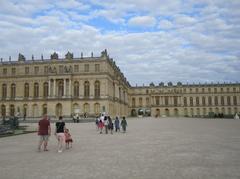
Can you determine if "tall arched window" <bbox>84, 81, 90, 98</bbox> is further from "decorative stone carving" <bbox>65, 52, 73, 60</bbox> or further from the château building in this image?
"decorative stone carving" <bbox>65, 52, 73, 60</bbox>

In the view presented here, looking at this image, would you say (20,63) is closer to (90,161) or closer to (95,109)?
(95,109)

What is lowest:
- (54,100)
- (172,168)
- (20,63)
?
(172,168)

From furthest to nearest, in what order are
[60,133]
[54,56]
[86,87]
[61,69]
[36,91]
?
[54,56] → [36,91] → [61,69] → [86,87] → [60,133]

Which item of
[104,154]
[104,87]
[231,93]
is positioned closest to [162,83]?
[231,93]

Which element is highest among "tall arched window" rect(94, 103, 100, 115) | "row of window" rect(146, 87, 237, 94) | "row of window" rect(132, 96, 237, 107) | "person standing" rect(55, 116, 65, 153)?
"row of window" rect(146, 87, 237, 94)

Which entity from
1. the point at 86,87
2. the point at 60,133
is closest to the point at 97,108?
the point at 86,87

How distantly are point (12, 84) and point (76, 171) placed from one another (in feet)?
236

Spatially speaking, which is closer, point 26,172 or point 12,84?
point 26,172

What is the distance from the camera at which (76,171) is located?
9.53 m

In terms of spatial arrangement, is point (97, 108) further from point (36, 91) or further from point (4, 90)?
point (4, 90)

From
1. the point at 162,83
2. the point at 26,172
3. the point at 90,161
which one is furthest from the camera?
→ the point at 162,83

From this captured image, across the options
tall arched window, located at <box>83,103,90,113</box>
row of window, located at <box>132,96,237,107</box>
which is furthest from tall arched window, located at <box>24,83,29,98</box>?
row of window, located at <box>132,96,237,107</box>

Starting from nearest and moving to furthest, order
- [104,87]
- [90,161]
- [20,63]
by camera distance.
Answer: [90,161] → [104,87] → [20,63]

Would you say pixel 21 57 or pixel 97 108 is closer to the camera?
pixel 97 108
